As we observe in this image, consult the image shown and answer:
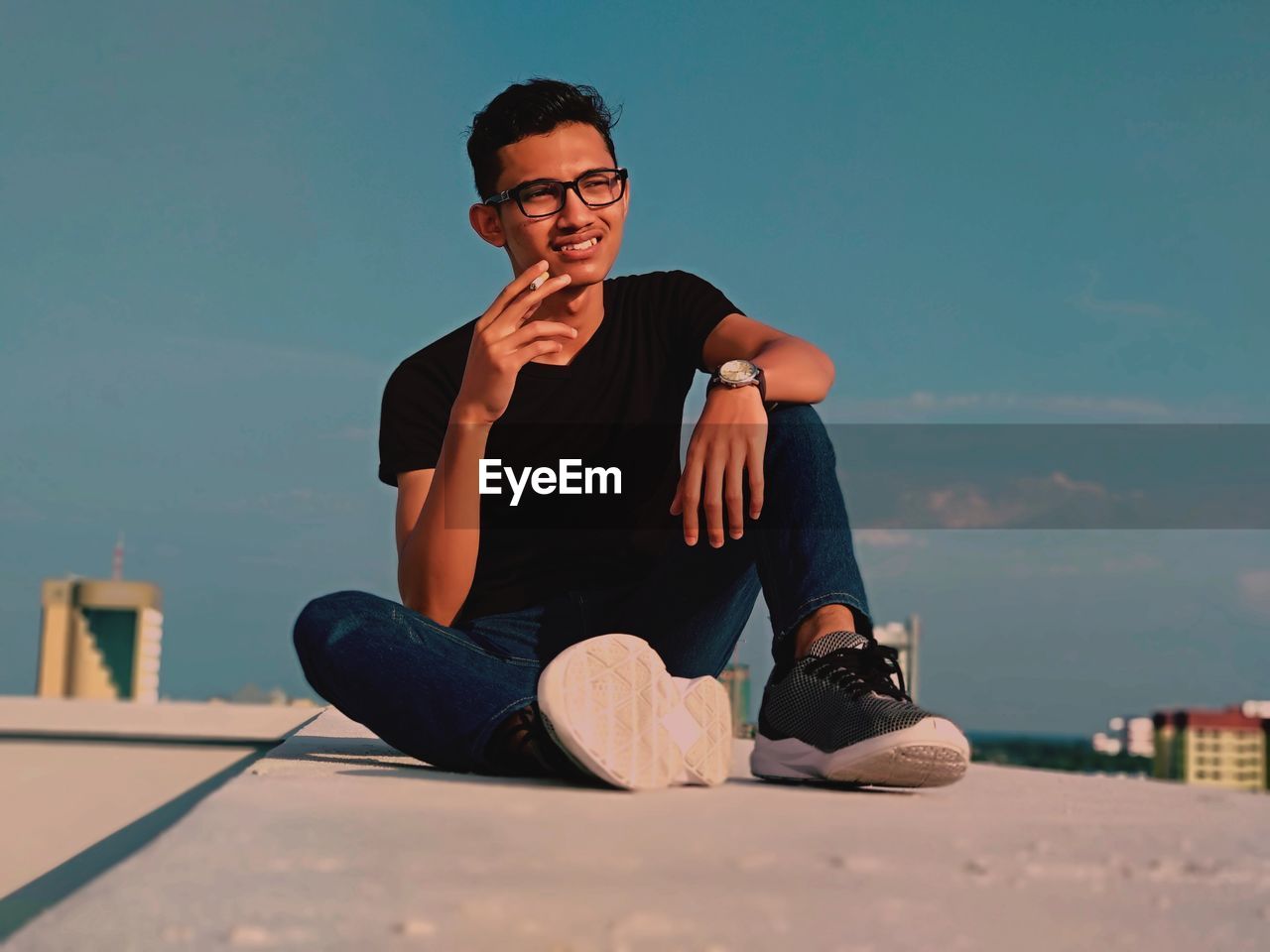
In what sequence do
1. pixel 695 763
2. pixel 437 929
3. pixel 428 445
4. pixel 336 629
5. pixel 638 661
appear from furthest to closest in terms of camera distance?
pixel 428 445 → pixel 336 629 → pixel 695 763 → pixel 638 661 → pixel 437 929

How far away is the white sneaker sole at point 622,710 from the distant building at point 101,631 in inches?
1486

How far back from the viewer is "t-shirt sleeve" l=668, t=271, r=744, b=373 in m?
2.64

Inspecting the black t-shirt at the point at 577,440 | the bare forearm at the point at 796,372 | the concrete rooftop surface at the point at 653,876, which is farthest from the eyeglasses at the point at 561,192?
the concrete rooftop surface at the point at 653,876

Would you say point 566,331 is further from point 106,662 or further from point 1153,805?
point 106,662

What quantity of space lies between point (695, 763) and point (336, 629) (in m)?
0.61

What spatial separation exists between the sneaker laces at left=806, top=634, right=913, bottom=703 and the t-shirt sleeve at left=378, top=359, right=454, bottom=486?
38.6 inches

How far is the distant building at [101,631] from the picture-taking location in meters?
39.2

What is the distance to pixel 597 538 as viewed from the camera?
2406mm

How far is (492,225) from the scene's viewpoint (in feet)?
8.47

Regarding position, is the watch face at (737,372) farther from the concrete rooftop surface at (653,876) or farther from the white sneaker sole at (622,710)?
the concrete rooftop surface at (653,876)

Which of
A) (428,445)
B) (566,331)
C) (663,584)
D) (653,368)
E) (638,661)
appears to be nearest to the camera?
(638,661)

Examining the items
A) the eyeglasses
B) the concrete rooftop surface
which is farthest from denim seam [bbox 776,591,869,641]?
the eyeglasses

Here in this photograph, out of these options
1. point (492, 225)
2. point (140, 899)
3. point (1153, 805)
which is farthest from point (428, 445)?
point (140, 899)

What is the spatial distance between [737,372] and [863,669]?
21.5 inches
